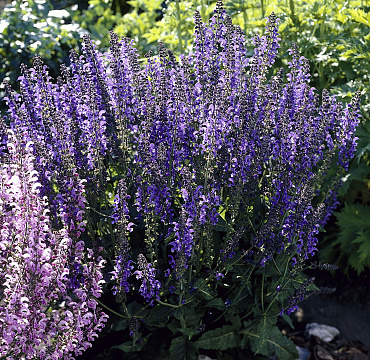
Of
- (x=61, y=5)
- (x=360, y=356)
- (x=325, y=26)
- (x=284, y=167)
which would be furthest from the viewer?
(x=61, y=5)

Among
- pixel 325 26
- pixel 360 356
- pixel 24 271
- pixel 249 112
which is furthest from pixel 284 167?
pixel 325 26

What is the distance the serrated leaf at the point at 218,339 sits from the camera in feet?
11.3

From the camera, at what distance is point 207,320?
3.72 metres

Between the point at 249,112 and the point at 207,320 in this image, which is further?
the point at 207,320

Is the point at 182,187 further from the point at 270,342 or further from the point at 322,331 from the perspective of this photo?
the point at 322,331

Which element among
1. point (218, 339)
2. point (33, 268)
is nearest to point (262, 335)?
point (218, 339)

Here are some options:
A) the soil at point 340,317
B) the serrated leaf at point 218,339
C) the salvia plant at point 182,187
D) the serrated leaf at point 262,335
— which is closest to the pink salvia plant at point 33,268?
the salvia plant at point 182,187

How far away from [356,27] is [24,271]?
4503 millimetres

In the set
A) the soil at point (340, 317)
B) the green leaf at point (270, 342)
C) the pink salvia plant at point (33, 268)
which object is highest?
the pink salvia plant at point (33, 268)

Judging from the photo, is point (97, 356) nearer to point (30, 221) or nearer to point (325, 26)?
point (30, 221)

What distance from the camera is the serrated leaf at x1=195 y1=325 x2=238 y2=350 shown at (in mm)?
3443

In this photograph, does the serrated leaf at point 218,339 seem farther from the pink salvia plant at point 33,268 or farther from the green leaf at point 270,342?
the pink salvia plant at point 33,268

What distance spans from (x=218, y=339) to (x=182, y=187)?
103 cm

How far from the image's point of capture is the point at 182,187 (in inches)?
131
